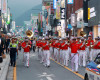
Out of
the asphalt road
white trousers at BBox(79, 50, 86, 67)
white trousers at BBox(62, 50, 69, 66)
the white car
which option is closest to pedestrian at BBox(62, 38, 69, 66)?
white trousers at BBox(62, 50, 69, 66)

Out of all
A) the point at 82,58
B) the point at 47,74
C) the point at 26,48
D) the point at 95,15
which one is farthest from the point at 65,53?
the point at 95,15

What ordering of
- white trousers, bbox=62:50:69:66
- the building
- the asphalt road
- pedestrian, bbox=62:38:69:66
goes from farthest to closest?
1. the building
2. white trousers, bbox=62:50:69:66
3. pedestrian, bbox=62:38:69:66
4. the asphalt road

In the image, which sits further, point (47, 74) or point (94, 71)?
point (47, 74)

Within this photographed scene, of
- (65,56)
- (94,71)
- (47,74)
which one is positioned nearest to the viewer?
(94,71)

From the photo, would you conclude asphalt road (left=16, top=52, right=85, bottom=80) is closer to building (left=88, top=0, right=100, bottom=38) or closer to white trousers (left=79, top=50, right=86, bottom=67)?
white trousers (left=79, top=50, right=86, bottom=67)

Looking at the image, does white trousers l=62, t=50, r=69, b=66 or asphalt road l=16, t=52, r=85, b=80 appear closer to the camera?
asphalt road l=16, t=52, r=85, b=80

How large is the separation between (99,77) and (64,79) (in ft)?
14.9

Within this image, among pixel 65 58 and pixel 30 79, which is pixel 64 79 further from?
pixel 65 58

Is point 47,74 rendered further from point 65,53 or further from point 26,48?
point 65,53

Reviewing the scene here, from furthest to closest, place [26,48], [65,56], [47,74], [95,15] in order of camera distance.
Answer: [95,15], [65,56], [26,48], [47,74]

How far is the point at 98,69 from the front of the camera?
9.09 meters

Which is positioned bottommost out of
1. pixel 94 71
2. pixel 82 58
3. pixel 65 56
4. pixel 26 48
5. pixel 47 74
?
pixel 47 74

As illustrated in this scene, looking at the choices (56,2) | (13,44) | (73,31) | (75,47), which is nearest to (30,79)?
(75,47)

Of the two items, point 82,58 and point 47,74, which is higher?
point 82,58
